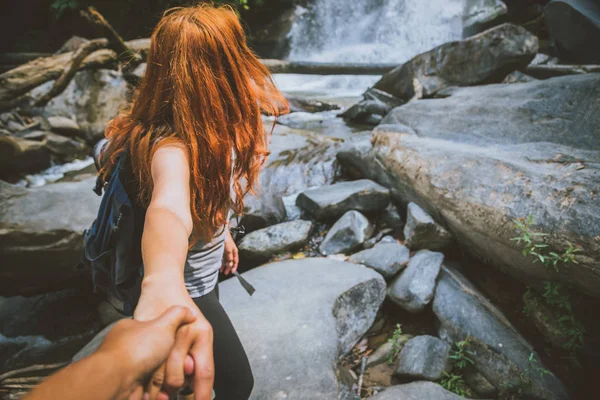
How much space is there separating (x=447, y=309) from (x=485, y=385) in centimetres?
56

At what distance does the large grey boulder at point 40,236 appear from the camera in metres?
3.13

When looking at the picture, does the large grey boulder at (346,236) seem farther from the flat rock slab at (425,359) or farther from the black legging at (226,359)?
the black legging at (226,359)

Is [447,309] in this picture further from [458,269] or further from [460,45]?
[460,45]

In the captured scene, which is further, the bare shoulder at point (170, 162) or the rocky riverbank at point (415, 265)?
the rocky riverbank at point (415, 265)

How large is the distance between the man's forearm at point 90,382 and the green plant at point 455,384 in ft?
7.85

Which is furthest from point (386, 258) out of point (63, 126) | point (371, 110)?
point (63, 126)

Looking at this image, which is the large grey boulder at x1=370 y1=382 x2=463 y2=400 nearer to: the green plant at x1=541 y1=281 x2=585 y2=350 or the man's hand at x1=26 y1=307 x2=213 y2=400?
the green plant at x1=541 y1=281 x2=585 y2=350

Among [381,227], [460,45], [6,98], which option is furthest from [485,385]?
[6,98]

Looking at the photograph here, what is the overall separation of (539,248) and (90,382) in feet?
8.34

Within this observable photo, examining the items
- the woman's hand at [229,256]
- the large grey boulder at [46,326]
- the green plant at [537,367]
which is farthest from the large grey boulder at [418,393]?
the large grey boulder at [46,326]

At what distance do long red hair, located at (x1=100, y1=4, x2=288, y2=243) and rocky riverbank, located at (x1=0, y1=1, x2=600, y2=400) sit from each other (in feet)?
3.22

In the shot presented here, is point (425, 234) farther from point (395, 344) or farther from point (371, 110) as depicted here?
point (371, 110)

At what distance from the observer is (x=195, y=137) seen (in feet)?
3.95

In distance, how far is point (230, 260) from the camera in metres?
2.01
